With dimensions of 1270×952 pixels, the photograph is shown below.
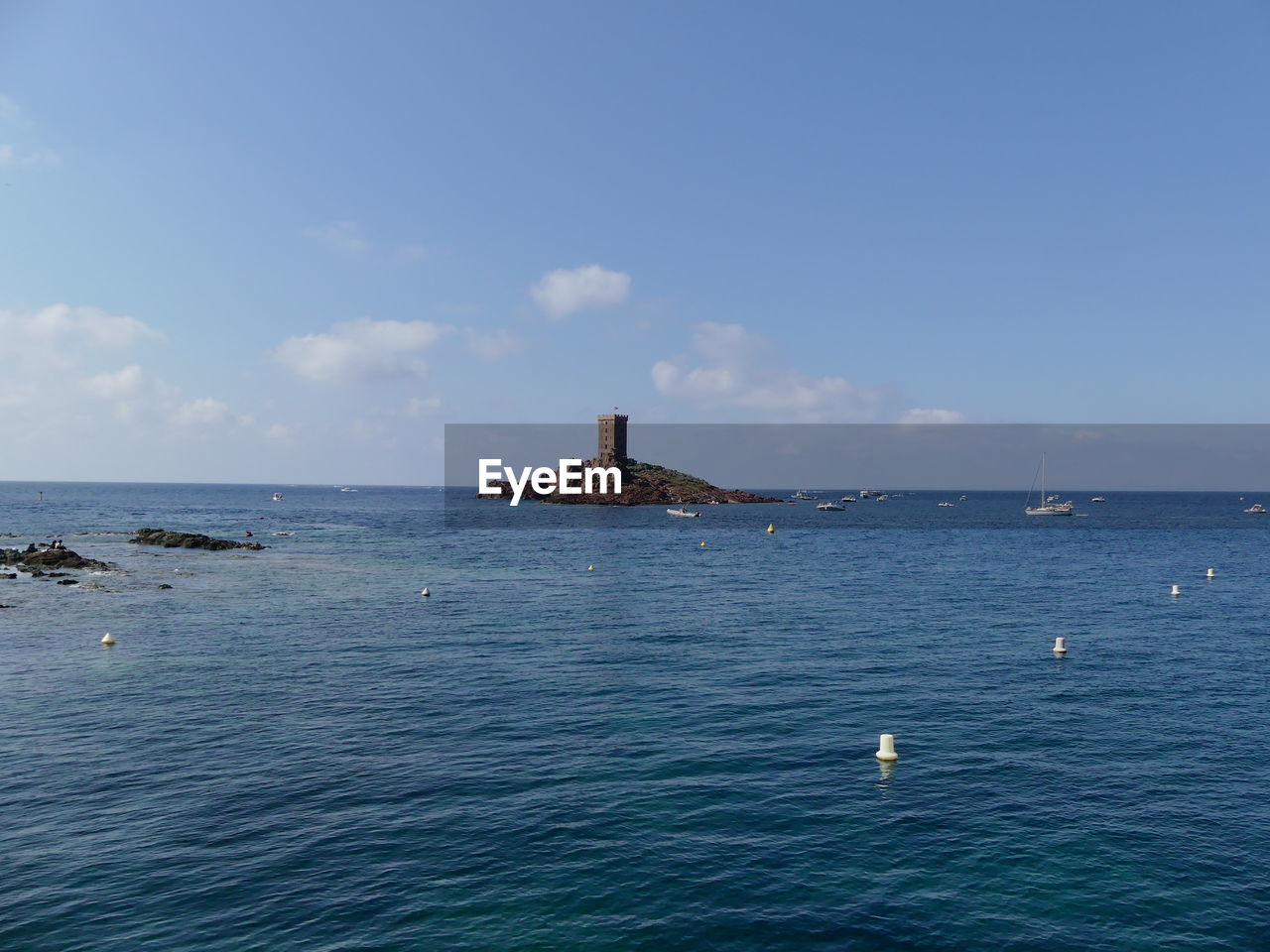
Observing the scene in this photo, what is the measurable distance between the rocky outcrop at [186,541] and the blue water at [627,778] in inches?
1979

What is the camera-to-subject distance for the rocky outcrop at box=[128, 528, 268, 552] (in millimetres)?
112062

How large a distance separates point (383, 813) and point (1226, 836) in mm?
25459

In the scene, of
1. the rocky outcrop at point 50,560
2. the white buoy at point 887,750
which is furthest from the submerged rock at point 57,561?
the white buoy at point 887,750

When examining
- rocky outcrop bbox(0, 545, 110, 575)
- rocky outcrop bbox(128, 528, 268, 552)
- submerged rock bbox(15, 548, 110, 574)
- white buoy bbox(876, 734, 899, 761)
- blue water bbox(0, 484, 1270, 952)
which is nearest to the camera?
blue water bbox(0, 484, 1270, 952)

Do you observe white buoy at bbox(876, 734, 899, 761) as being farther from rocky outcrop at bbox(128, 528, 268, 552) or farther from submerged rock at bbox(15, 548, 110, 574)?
rocky outcrop at bbox(128, 528, 268, 552)

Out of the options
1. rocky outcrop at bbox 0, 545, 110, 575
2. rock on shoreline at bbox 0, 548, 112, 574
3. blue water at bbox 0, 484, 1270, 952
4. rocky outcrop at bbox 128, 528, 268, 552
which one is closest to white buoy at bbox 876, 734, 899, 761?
blue water at bbox 0, 484, 1270, 952

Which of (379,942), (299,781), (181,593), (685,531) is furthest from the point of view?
(685,531)

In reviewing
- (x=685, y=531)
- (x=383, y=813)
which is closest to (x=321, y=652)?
(x=383, y=813)

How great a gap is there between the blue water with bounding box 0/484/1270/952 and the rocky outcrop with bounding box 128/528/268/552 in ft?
165

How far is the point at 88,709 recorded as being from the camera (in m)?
35.8

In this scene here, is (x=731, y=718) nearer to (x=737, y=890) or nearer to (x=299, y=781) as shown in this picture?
(x=737, y=890)

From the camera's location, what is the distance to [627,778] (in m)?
28.1

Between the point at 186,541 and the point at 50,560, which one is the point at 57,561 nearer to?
the point at 50,560

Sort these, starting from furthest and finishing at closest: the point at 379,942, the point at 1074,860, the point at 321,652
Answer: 1. the point at 321,652
2. the point at 1074,860
3. the point at 379,942
